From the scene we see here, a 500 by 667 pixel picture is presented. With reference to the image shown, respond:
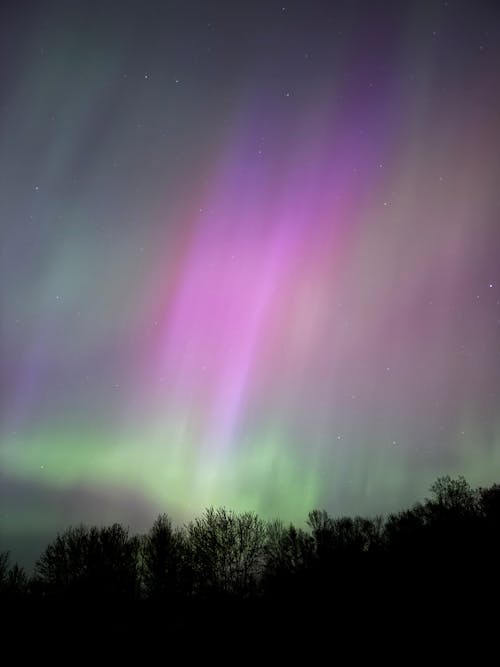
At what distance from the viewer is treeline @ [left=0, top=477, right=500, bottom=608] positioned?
42531mm

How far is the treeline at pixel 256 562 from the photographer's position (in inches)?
1674

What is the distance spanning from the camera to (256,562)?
2697 inches

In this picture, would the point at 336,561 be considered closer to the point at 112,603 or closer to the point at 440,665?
the point at 112,603

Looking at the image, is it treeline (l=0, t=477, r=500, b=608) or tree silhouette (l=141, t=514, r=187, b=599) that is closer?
treeline (l=0, t=477, r=500, b=608)

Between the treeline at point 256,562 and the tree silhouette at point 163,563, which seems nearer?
the treeline at point 256,562

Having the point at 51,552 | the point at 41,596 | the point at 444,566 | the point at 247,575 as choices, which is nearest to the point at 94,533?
the point at 51,552

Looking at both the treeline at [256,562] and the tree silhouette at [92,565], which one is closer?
the treeline at [256,562]

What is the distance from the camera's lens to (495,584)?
31188 mm

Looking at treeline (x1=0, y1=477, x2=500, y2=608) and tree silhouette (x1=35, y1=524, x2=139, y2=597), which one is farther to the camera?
tree silhouette (x1=35, y1=524, x2=139, y2=597)

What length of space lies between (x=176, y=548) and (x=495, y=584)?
53846mm

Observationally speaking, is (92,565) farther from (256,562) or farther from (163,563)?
(256,562)

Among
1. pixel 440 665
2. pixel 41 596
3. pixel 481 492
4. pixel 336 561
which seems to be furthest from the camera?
pixel 481 492

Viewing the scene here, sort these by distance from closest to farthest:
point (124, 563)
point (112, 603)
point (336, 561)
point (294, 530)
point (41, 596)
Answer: point (41, 596) → point (112, 603) → point (336, 561) → point (124, 563) → point (294, 530)

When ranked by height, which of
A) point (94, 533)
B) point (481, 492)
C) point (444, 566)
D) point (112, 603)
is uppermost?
point (481, 492)
